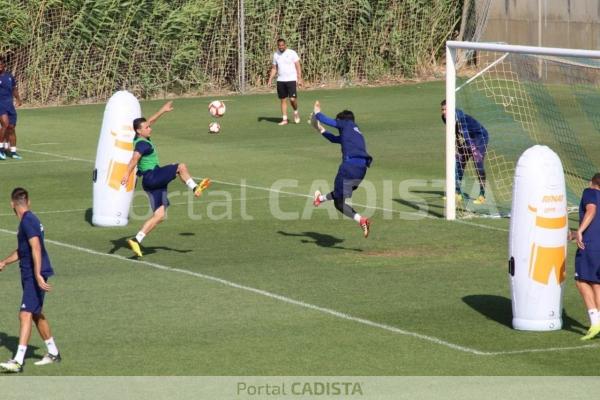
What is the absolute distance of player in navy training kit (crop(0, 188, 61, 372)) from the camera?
40.5 ft

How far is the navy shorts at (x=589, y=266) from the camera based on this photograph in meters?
13.5

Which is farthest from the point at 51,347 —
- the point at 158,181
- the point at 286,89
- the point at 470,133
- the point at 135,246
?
the point at 286,89

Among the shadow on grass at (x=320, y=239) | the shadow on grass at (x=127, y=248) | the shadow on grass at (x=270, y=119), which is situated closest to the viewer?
the shadow on grass at (x=127, y=248)

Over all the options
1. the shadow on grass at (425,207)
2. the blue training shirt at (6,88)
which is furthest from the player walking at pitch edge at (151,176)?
the blue training shirt at (6,88)

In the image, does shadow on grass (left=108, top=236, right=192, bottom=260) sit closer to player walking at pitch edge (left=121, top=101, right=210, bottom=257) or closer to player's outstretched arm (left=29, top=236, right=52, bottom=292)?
player walking at pitch edge (left=121, top=101, right=210, bottom=257)

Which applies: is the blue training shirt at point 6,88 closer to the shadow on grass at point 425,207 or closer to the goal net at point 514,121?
the goal net at point 514,121

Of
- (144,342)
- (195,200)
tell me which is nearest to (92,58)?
(195,200)

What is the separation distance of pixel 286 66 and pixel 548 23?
10374 millimetres

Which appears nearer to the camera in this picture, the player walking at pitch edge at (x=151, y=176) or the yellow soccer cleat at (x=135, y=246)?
the yellow soccer cleat at (x=135, y=246)

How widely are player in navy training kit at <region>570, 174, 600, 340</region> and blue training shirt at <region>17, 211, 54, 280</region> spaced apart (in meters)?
5.38

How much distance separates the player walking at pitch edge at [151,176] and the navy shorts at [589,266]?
20.1 ft

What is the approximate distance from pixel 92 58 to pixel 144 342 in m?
25.7

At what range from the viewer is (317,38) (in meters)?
41.4
